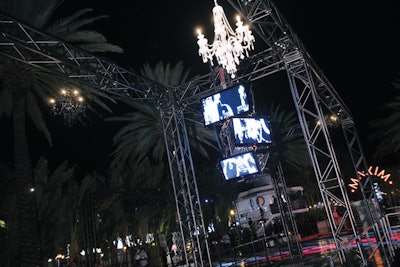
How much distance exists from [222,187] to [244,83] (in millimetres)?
20317

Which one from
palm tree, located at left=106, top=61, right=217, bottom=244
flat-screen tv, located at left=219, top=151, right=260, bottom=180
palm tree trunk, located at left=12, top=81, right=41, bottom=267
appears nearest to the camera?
palm tree trunk, located at left=12, top=81, right=41, bottom=267

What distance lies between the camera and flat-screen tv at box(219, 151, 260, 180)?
1502 centimetres

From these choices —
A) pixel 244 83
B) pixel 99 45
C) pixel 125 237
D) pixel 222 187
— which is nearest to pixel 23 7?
pixel 99 45

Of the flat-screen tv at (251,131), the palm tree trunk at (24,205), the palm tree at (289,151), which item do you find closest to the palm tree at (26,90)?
the palm tree trunk at (24,205)

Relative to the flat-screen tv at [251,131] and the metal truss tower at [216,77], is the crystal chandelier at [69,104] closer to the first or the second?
A: the metal truss tower at [216,77]

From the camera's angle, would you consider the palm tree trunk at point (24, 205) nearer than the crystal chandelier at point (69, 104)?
Yes

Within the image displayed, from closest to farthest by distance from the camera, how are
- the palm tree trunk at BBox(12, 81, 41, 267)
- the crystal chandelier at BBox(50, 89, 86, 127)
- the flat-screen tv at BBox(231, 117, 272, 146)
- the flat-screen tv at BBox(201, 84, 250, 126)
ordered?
the palm tree trunk at BBox(12, 81, 41, 267), the flat-screen tv at BBox(201, 84, 250, 126), the flat-screen tv at BBox(231, 117, 272, 146), the crystal chandelier at BBox(50, 89, 86, 127)

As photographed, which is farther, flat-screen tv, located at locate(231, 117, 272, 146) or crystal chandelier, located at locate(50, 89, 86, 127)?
crystal chandelier, located at locate(50, 89, 86, 127)

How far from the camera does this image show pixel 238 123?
1393 centimetres

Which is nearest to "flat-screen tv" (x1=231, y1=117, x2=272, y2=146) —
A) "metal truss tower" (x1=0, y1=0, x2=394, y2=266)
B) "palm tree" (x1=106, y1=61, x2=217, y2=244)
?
"metal truss tower" (x1=0, y1=0, x2=394, y2=266)

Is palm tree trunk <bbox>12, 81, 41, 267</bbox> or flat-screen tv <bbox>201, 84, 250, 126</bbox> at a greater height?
flat-screen tv <bbox>201, 84, 250, 126</bbox>

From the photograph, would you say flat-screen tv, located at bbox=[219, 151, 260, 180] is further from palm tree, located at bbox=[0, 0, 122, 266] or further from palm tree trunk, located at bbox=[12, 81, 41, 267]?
palm tree trunk, located at bbox=[12, 81, 41, 267]

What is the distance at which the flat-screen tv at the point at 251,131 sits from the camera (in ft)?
45.4

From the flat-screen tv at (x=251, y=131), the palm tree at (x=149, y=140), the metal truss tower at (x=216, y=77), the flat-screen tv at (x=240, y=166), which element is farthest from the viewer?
the palm tree at (x=149, y=140)
